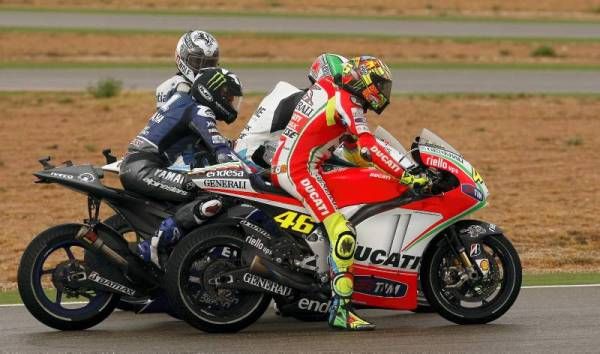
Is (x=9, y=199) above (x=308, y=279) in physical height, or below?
above

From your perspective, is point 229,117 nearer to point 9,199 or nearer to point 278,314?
point 278,314

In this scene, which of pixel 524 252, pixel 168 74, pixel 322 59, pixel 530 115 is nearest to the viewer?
pixel 322 59

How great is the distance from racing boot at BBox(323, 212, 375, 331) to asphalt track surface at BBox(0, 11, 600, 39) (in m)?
28.8

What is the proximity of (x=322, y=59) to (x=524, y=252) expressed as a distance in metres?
3.98

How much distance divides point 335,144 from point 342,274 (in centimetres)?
98

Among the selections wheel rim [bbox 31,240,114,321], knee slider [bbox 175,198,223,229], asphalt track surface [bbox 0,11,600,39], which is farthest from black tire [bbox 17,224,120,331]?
asphalt track surface [bbox 0,11,600,39]

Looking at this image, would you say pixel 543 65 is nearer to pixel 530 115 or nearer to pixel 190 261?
pixel 530 115

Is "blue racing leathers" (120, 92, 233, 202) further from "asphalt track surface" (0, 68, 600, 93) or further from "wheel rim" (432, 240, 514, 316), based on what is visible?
"asphalt track surface" (0, 68, 600, 93)

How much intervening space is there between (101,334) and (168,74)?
822 inches

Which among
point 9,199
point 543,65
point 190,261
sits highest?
point 543,65

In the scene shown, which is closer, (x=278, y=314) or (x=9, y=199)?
(x=278, y=314)

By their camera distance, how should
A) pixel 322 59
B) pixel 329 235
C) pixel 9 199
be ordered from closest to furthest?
1. pixel 329 235
2. pixel 322 59
3. pixel 9 199

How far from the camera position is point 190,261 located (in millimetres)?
8953

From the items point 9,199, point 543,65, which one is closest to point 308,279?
point 9,199
